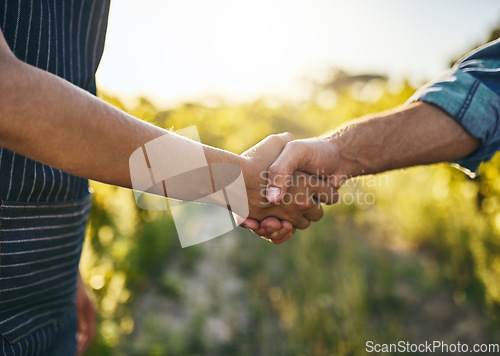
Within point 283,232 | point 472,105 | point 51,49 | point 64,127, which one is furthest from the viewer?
point 283,232

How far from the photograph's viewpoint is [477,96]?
5.22 feet

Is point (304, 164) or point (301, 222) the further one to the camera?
point (301, 222)

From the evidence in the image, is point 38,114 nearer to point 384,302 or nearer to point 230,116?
point 384,302

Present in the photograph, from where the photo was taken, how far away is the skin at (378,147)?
65.0 inches

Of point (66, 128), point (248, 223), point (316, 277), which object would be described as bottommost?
point (316, 277)

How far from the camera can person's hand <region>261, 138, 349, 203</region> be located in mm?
1659

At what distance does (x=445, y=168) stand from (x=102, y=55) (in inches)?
137

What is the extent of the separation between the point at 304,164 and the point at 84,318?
1.21 m

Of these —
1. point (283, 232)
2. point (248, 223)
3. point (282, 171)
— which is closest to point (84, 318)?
point (248, 223)

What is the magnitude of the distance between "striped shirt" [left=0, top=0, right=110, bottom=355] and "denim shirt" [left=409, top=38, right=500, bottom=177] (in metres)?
1.30

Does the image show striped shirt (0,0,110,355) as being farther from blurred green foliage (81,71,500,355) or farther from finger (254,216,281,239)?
blurred green foliage (81,71,500,355)

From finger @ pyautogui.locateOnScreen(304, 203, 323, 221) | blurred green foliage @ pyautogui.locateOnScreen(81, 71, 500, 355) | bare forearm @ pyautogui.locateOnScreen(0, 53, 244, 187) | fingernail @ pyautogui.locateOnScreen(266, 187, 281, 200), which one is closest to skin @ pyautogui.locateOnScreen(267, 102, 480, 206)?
fingernail @ pyautogui.locateOnScreen(266, 187, 281, 200)

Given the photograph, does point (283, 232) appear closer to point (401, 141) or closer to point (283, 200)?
point (283, 200)

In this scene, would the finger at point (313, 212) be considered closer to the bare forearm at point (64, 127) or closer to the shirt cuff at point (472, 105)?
the shirt cuff at point (472, 105)
